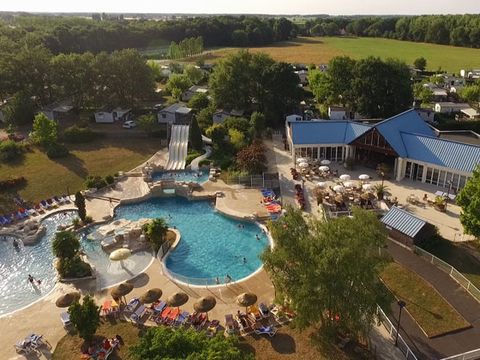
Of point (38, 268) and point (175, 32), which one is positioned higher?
point (175, 32)

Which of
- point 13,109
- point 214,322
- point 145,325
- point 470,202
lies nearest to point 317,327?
point 214,322

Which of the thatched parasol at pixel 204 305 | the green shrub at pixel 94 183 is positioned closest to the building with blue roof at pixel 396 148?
the green shrub at pixel 94 183

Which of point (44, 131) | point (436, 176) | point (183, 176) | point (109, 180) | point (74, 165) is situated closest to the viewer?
point (436, 176)

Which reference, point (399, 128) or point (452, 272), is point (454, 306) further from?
point (399, 128)

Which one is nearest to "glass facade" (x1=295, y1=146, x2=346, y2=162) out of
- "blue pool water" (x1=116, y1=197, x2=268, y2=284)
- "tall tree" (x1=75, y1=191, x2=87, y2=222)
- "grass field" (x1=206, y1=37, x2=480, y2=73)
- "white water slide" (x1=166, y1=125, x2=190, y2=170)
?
"blue pool water" (x1=116, y1=197, x2=268, y2=284)

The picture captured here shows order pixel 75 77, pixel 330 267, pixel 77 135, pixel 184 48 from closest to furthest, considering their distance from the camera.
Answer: pixel 330 267 → pixel 77 135 → pixel 75 77 → pixel 184 48

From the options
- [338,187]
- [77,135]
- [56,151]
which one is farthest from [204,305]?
[77,135]

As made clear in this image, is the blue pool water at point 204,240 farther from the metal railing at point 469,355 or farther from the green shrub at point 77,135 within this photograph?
the green shrub at point 77,135
